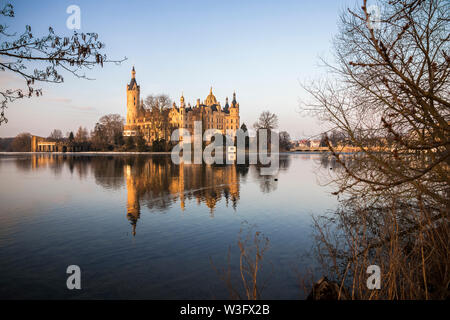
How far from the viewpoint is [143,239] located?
8.23 metres

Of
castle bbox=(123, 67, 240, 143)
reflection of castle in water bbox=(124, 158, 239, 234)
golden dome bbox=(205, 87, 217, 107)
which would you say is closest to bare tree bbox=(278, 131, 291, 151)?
castle bbox=(123, 67, 240, 143)

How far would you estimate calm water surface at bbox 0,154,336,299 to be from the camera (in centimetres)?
561

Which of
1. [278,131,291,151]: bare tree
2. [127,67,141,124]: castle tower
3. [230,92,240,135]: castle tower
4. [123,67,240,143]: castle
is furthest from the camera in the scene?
[230,92,240,135]: castle tower

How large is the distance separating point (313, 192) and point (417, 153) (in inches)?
464

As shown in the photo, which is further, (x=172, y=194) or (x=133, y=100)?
(x=133, y=100)

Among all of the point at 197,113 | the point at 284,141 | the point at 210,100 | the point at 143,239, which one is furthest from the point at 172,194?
the point at 210,100

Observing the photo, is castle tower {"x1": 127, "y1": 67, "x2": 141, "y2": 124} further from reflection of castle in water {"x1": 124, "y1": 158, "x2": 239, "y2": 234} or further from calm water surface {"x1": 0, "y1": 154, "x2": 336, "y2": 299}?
calm water surface {"x1": 0, "y1": 154, "x2": 336, "y2": 299}

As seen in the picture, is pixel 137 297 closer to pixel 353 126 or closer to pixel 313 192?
pixel 353 126

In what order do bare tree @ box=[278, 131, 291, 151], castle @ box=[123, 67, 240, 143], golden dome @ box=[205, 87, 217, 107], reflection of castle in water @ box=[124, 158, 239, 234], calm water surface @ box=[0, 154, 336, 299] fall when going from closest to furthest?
1. calm water surface @ box=[0, 154, 336, 299]
2. reflection of castle in water @ box=[124, 158, 239, 234]
3. bare tree @ box=[278, 131, 291, 151]
4. castle @ box=[123, 67, 240, 143]
5. golden dome @ box=[205, 87, 217, 107]

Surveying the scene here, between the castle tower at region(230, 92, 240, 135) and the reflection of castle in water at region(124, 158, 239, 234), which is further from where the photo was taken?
the castle tower at region(230, 92, 240, 135)

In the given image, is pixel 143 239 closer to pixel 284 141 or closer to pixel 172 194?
pixel 172 194

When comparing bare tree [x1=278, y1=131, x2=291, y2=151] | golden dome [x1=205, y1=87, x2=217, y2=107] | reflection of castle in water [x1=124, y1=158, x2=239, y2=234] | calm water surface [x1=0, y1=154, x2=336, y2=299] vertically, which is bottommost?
calm water surface [x1=0, y1=154, x2=336, y2=299]

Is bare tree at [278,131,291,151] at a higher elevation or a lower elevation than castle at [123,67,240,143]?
lower

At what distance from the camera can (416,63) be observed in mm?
5379
